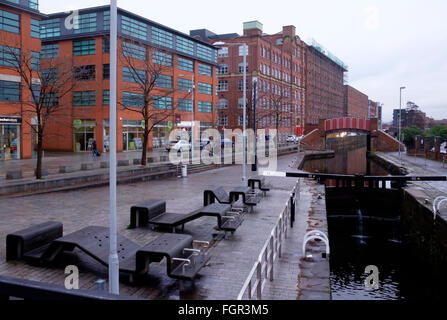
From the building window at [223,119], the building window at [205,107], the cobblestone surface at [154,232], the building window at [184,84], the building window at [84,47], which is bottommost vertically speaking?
the cobblestone surface at [154,232]

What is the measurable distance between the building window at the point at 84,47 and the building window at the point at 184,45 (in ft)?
41.3

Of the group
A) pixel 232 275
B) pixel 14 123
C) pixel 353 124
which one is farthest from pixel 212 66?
pixel 232 275

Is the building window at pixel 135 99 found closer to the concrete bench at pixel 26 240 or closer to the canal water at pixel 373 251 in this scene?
the canal water at pixel 373 251

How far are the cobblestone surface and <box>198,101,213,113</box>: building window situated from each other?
37445 mm

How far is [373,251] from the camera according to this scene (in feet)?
55.5

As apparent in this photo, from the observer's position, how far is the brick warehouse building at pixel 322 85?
323ft

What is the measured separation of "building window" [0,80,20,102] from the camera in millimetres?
31719

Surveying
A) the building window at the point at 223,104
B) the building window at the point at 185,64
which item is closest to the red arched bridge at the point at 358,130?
the building window at the point at 223,104

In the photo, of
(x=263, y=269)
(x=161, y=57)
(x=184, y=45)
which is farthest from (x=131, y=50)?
(x=184, y=45)

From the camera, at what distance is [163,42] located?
49.8 m

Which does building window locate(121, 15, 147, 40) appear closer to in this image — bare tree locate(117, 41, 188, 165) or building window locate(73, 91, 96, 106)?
bare tree locate(117, 41, 188, 165)

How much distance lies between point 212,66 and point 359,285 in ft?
176
